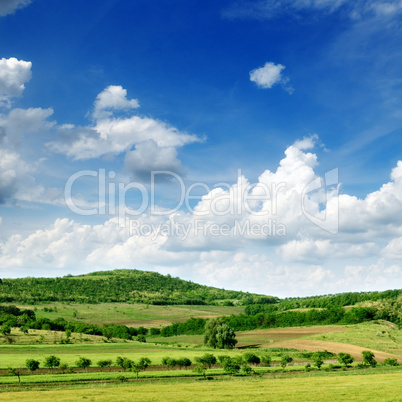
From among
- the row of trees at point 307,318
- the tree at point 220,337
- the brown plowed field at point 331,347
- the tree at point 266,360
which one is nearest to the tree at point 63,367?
the tree at point 266,360

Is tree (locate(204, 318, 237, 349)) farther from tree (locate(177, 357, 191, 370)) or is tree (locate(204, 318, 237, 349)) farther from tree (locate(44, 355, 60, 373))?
tree (locate(44, 355, 60, 373))

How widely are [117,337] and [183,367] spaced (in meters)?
72.6

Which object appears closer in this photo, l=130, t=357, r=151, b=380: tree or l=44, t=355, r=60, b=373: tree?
l=130, t=357, r=151, b=380: tree

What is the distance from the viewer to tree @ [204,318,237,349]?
120 m

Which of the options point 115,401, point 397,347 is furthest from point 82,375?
point 397,347

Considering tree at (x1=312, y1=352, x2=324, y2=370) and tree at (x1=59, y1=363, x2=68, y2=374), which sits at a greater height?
tree at (x1=59, y1=363, x2=68, y2=374)

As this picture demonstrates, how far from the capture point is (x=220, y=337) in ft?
396

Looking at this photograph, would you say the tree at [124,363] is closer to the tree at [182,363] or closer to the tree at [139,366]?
the tree at [139,366]

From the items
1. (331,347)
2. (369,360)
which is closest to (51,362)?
(369,360)

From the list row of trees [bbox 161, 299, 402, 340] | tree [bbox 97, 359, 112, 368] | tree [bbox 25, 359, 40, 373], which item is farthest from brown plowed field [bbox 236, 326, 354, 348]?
tree [bbox 25, 359, 40, 373]

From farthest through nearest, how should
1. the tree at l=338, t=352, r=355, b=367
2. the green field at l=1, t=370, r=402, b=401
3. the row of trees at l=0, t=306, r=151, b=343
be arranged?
1. the row of trees at l=0, t=306, r=151, b=343
2. the tree at l=338, t=352, r=355, b=367
3. the green field at l=1, t=370, r=402, b=401

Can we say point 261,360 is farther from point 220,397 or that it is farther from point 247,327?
point 247,327

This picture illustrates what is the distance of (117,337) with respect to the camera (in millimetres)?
147750

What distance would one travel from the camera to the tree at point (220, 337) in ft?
395
